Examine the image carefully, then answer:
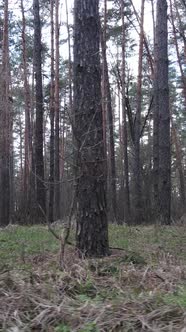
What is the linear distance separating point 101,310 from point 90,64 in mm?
3496

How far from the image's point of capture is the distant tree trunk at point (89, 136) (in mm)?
5871

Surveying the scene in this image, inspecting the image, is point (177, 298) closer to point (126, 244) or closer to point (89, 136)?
point (89, 136)

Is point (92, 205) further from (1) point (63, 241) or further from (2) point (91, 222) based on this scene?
(1) point (63, 241)

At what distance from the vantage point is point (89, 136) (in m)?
5.93

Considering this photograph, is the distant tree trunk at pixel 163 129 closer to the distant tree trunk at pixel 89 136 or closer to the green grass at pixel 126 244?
the green grass at pixel 126 244

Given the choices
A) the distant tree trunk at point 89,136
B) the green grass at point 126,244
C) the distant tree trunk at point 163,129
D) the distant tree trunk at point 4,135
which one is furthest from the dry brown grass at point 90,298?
the distant tree trunk at point 4,135

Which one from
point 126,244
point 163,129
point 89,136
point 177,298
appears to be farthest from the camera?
point 163,129

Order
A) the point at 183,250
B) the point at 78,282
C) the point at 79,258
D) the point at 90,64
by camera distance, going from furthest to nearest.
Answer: the point at 183,250 → the point at 90,64 → the point at 79,258 → the point at 78,282

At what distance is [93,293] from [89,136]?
2305mm

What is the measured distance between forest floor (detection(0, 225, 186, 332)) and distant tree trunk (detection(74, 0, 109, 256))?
0.33 meters

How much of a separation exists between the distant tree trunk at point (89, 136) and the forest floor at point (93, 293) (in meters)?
0.33

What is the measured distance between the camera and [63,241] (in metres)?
5.35

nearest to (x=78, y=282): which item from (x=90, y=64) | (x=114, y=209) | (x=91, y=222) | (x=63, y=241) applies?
(x=63, y=241)

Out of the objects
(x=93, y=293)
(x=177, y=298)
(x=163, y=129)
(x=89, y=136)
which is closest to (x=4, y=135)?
(x=163, y=129)
